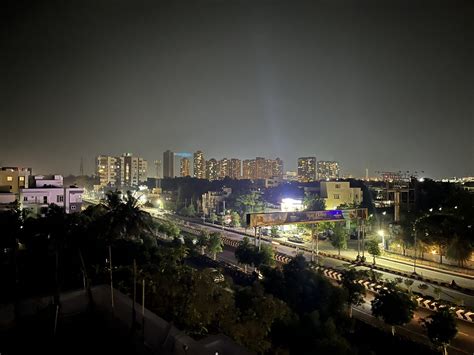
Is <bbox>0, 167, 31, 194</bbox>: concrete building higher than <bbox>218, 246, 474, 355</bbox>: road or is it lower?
higher

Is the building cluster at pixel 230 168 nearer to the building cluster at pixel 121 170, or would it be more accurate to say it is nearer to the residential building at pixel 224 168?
the residential building at pixel 224 168

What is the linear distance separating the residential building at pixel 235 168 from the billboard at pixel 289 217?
104513 mm

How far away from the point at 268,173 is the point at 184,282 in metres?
128

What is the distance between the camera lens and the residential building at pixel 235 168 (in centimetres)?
13052

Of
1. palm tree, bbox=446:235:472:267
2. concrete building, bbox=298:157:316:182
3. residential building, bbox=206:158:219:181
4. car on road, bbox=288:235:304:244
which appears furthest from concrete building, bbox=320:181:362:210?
concrete building, bbox=298:157:316:182

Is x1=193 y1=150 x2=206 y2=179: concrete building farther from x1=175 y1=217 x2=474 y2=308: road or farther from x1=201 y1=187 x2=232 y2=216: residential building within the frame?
x1=175 y1=217 x2=474 y2=308: road

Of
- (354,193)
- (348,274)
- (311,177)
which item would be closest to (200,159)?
(311,177)

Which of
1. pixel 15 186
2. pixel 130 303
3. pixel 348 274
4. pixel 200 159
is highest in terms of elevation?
pixel 200 159

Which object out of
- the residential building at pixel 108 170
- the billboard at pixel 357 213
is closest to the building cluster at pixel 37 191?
the billboard at pixel 357 213

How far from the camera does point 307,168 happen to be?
472 feet

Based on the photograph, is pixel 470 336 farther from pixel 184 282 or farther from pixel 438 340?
pixel 184 282

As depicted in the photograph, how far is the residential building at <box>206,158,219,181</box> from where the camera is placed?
13071cm

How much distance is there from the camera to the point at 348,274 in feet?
44.4

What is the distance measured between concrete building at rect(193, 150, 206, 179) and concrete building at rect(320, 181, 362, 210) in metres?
93.1
